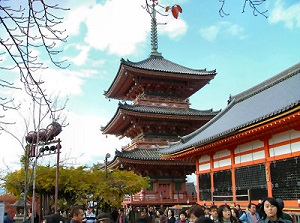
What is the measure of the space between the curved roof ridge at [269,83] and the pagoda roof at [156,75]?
6.72 m

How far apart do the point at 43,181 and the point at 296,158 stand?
10099 mm

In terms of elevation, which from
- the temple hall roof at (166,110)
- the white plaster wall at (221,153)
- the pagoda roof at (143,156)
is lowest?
the white plaster wall at (221,153)

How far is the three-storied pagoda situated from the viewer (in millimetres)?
23766

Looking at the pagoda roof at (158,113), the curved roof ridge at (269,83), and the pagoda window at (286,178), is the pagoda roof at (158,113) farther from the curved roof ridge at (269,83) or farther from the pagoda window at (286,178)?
the pagoda window at (286,178)

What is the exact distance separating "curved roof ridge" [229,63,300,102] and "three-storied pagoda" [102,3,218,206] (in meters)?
5.97

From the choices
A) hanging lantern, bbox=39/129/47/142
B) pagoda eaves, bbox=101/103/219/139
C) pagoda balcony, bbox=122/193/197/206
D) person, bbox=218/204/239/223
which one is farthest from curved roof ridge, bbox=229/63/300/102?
person, bbox=218/204/239/223

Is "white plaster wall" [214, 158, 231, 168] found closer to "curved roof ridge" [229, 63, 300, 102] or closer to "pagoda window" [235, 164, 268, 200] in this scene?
"pagoda window" [235, 164, 268, 200]

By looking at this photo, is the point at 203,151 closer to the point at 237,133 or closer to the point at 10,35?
the point at 237,133

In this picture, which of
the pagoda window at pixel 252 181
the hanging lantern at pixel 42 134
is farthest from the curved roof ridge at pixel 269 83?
the hanging lantern at pixel 42 134

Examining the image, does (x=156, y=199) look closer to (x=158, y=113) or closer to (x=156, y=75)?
(x=158, y=113)

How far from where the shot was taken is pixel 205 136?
16750 millimetres

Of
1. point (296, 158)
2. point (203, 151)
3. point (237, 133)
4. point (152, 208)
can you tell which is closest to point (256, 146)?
point (237, 133)

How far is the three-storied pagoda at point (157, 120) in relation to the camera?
23.8 metres

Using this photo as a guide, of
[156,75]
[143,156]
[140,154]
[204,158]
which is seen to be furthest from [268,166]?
[156,75]
